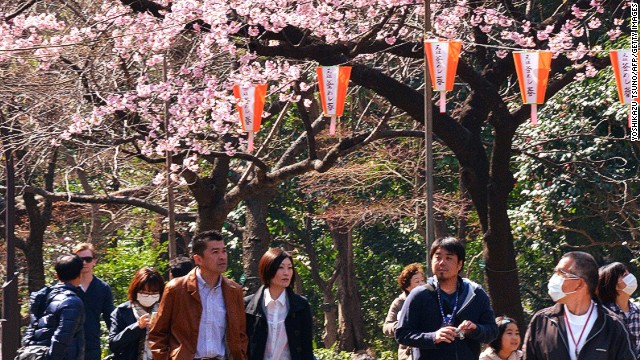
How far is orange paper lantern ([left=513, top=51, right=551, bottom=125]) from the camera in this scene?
418 inches

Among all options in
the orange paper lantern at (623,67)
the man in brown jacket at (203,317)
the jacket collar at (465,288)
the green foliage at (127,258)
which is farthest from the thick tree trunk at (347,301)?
the jacket collar at (465,288)

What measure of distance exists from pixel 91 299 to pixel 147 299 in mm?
1393

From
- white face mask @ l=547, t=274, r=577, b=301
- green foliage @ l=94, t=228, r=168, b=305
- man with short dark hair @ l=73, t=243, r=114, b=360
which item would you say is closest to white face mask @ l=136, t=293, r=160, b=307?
man with short dark hair @ l=73, t=243, r=114, b=360

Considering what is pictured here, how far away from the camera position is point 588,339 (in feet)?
16.5

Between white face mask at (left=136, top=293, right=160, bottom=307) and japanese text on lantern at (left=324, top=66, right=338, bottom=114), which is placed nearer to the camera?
white face mask at (left=136, top=293, right=160, bottom=307)

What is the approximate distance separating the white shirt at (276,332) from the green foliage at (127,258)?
1388cm

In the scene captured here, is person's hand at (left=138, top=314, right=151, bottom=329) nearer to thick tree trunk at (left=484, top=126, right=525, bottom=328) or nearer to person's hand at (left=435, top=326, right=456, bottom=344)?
person's hand at (left=435, top=326, right=456, bottom=344)

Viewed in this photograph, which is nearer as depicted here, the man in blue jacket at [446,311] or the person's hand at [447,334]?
the person's hand at [447,334]

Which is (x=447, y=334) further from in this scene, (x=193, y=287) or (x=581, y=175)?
(x=581, y=175)

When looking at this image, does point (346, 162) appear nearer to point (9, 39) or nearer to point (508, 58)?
point (508, 58)

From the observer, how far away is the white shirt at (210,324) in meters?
6.41

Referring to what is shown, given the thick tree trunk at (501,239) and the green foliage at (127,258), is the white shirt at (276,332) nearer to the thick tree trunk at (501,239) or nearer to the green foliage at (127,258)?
the thick tree trunk at (501,239)

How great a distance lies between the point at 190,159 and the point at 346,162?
786 centimetres

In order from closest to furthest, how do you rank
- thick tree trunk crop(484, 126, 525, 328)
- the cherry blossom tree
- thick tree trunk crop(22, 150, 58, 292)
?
the cherry blossom tree, thick tree trunk crop(484, 126, 525, 328), thick tree trunk crop(22, 150, 58, 292)
